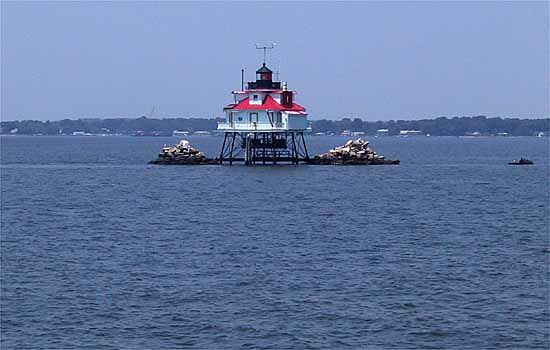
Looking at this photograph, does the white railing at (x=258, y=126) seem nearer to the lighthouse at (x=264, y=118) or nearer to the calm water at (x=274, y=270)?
the lighthouse at (x=264, y=118)

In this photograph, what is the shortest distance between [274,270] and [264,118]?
4916 centimetres

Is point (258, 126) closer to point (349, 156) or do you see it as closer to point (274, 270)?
point (349, 156)

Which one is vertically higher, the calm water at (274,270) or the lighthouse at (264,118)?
the lighthouse at (264,118)

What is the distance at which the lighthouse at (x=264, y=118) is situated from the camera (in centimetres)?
8325

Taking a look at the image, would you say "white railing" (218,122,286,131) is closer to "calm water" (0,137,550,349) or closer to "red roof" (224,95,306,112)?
"red roof" (224,95,306,112)

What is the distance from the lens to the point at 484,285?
32.2 m

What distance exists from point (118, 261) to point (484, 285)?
40.2ft

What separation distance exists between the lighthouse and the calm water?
1849 centimetres

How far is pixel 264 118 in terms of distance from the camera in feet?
273

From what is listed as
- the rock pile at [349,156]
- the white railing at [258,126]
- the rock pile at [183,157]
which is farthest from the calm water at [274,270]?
the rock pile at [183,157]

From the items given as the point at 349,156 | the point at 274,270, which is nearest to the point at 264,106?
the point at 349,156

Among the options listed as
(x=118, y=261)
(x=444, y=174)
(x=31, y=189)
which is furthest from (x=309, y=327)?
(x=444, y=174)

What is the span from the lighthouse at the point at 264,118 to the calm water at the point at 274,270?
18.5m

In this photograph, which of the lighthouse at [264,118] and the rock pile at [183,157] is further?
the rock pile at [183,157]
